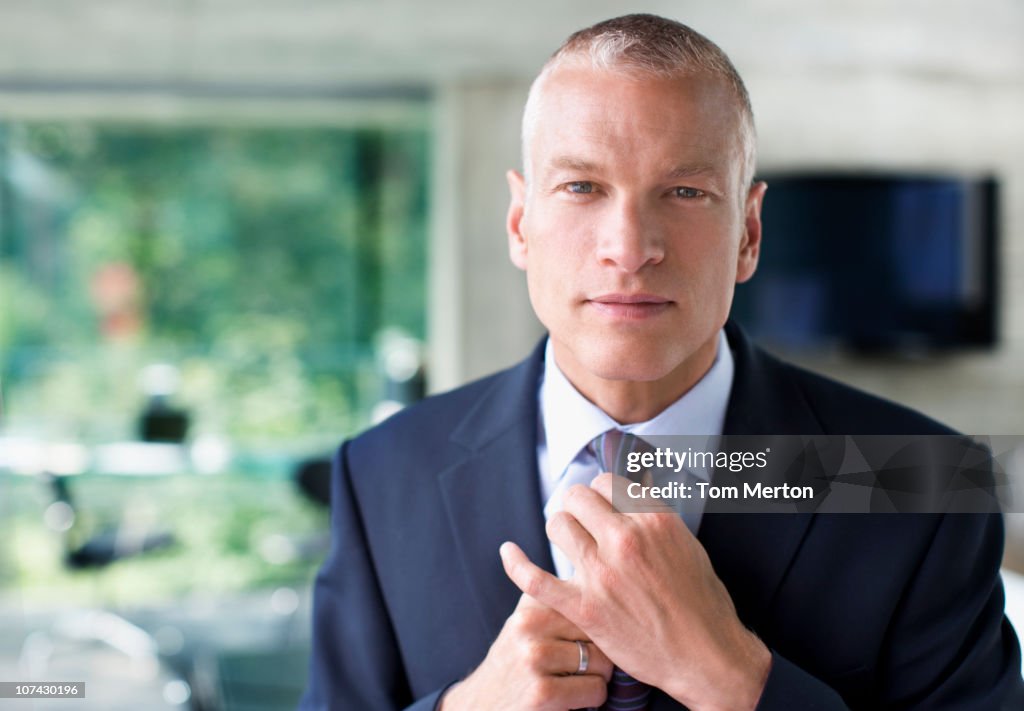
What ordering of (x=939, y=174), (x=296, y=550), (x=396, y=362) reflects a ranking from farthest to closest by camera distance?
(x=396, y=362), (x=939, y=174), (x=296, y=550)

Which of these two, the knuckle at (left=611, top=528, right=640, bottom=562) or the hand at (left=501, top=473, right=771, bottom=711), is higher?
the knuckle at (left=611, top=528, right=640, bottom=562)

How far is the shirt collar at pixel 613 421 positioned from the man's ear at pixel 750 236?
0.38 feet

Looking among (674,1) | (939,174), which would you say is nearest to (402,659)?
(674,1)

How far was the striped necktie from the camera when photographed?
884 mm

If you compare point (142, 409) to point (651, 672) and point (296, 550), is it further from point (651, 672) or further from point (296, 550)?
point (651, 672)

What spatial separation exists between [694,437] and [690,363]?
0.25ft

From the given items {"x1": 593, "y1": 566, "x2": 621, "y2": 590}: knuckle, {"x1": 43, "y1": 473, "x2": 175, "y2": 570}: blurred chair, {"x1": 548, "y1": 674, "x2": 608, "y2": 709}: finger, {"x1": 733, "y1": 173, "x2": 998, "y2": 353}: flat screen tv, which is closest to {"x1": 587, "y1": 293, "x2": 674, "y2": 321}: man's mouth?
{"x1": 593, "y1": 566, "x2": 621, "y2": 590}: knuckle

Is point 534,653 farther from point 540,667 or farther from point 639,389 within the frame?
point 639,389

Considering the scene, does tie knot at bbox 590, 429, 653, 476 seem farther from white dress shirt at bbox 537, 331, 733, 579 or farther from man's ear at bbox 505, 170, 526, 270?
man's ear at bbox 505, 170, 526, 270

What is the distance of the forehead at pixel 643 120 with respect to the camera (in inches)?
33.4

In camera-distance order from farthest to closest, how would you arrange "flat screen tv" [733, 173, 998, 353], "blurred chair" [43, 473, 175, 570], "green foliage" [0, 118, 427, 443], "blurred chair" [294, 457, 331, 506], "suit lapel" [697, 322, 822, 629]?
"green foliage" [0, 118, 427, 443], "flat screen tv" [733, 173, 998, 353], "blurred chair" [43, 473, 175, 570], "blurred chair" [294, 457, 331, 506], "suit lapel" [697, 322, 822, 629]

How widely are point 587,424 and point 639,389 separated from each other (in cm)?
6

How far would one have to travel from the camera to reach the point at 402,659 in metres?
1.06

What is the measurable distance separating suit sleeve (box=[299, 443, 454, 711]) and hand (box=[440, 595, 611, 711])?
0.19 m
